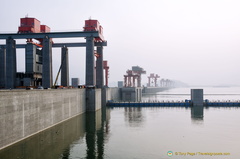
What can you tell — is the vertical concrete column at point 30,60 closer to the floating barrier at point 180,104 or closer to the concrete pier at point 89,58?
the concrete pier at point 89,58

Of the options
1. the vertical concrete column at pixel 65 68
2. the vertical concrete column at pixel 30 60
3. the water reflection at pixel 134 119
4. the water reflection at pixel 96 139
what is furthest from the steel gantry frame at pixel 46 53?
the water reflection at pixel 96 139

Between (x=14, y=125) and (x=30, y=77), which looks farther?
(x=30, y=77)

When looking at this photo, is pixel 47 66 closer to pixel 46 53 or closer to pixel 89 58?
pixel 46 53

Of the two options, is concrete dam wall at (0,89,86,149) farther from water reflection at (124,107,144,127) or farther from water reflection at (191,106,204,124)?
water reflection at (191,106,204,124)

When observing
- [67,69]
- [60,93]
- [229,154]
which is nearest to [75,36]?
[67,69]

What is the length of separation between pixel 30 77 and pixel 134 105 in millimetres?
41362

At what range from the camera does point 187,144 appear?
32.2 metres

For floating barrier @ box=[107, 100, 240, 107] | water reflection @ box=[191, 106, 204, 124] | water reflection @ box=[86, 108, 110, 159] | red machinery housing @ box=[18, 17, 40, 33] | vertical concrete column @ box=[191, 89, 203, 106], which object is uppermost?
red machinery housing @ box=[18, 17, 40, 33]

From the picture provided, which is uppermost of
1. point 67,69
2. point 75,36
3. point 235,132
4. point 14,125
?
point 75,36

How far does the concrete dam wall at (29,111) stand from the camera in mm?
28859

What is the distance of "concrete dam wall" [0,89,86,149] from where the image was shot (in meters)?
28.9

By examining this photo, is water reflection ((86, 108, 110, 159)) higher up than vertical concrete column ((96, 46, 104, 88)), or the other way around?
vertical concrete column ((96, 46, 104, 88))

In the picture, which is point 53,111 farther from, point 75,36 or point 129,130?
point 75,36

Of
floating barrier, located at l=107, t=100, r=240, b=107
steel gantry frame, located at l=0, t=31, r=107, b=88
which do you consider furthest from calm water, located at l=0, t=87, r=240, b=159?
floating barrier, located at l=107, t=100, r=240, b=107
